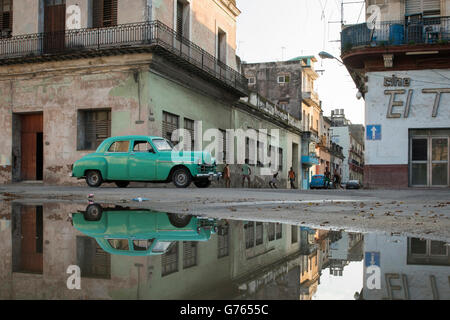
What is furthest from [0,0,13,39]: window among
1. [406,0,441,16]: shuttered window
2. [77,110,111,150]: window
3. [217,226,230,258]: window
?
[217,226,230,258]: window

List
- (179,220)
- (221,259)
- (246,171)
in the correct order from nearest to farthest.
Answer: (221,259) → (179,220) → (246,171)

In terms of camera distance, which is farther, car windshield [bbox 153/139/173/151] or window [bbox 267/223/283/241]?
car windshield [bbox 153/139/173/151]

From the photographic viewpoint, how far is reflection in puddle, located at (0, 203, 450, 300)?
1998mm

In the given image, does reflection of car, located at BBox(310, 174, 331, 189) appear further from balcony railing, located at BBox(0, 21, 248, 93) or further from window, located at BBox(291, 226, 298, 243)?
window, located at BBox(291, 226, 298, 243)

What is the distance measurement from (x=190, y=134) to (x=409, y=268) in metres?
20.9

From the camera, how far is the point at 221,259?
288cm

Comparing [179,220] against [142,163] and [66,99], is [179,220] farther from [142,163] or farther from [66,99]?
[66,99]

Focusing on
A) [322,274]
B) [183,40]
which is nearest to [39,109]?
[183,40]

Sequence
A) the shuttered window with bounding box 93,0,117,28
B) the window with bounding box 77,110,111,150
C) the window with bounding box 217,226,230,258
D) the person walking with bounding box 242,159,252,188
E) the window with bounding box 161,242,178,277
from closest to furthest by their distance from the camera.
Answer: the window with bounding box 161,242,178,277
the window with bounding box 217,226,230,258
the window with bounding box 77,110,111,150
the shuttered window with bounding box 93,0,117,28
the person walking with bounding box 242,159,252,188

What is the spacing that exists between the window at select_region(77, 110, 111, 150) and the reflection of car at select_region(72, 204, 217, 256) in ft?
49.2

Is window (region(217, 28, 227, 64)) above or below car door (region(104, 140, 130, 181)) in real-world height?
above

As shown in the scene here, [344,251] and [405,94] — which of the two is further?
[405,94]

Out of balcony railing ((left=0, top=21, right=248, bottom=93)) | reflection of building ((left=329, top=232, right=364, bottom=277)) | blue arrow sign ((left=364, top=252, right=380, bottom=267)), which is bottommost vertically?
reflection of building ((left=329, top=232, right=364, bottom=277))

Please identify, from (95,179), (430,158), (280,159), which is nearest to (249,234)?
(95,179)
